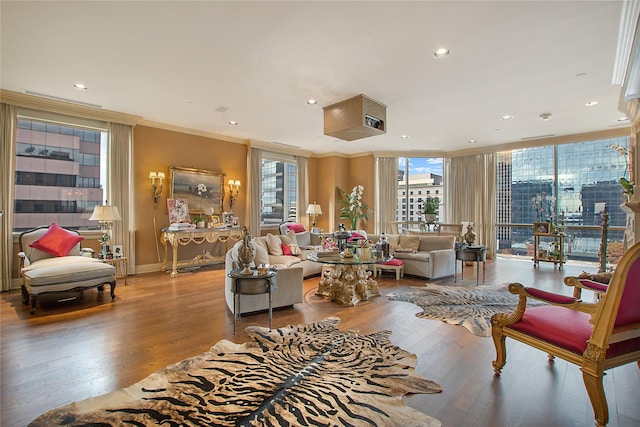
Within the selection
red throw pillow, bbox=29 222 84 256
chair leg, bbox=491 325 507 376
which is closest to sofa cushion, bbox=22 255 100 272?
red throw pillow, bbox=29 222 84 256

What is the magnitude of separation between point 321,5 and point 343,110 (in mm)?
2289

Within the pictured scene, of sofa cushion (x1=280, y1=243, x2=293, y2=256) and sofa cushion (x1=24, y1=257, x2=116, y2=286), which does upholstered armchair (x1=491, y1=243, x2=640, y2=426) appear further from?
sofa cushion (x1=24, y1=257, x2=116, y2=286)

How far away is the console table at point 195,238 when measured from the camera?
589 centimetres

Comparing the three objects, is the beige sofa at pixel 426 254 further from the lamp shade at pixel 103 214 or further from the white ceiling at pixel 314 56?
the lamp shade at pixel 103 214

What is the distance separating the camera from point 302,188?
904 cm

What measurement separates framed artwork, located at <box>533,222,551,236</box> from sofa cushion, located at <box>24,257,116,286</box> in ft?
27.9

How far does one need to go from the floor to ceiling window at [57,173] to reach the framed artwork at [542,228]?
30.7ft

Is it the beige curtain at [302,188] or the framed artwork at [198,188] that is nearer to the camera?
the framed artwork at [198,188]

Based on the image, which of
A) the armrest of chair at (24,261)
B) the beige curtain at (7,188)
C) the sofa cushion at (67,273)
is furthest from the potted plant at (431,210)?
the beige curtain at (7,188)

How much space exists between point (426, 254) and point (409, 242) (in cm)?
54

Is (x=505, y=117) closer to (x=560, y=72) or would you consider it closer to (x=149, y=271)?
(x=560, y=72)

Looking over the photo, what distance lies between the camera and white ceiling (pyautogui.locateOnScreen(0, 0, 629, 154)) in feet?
8.91

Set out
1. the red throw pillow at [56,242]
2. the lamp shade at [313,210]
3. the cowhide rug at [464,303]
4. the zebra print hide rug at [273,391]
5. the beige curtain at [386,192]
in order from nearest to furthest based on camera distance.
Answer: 1. the zebra print hide rug at [273,391]
2. the cowhide rug at [464,303]
3. the red throw pillow at [56,242]
4. the lamp shade at [313,210]
5. the beige curtain at [386,192]

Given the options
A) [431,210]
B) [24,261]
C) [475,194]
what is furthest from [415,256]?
[24,261]
